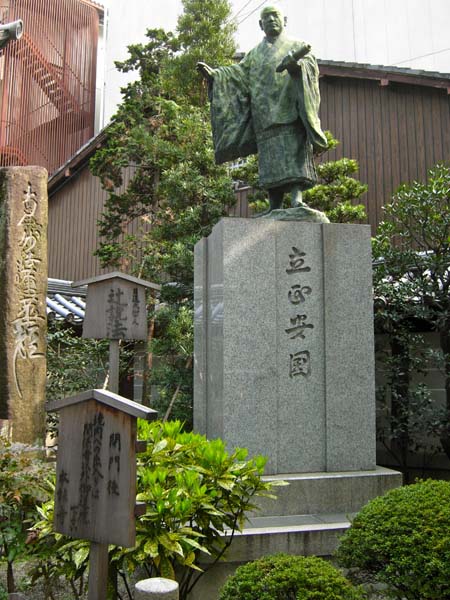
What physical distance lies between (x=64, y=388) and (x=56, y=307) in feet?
9.26

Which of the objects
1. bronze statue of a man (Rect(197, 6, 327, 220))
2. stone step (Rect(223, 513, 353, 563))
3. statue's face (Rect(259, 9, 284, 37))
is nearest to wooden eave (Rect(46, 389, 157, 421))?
stone step (Rect(223, 513, 353, 563))

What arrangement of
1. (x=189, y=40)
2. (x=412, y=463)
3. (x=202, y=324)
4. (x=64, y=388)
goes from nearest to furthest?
(x=202, y=324)
(x=412, y=463)
(x=64, y=388)
(x=189, y=40)

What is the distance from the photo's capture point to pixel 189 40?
466 inches

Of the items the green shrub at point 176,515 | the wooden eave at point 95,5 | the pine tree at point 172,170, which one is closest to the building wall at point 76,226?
the pine tree at point 172,170

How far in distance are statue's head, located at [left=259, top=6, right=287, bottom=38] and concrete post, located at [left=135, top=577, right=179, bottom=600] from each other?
5.52 meters

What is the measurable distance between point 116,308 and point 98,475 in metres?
4.20

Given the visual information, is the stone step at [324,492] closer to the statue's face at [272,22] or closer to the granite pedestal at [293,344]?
the granite pedestal at [293,344]

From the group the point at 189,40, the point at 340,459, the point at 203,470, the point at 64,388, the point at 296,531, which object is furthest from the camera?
the point at 189,40

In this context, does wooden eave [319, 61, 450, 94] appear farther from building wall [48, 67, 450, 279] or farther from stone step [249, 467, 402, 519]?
stone step [249, 467, 402, 519]

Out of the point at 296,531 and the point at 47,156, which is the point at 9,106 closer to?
the point at 47,156

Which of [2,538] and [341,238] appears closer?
[2,538]

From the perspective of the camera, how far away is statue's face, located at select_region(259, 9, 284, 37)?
634cm

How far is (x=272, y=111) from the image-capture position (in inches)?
247

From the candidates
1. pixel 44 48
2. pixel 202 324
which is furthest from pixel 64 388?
pixel 44 48
